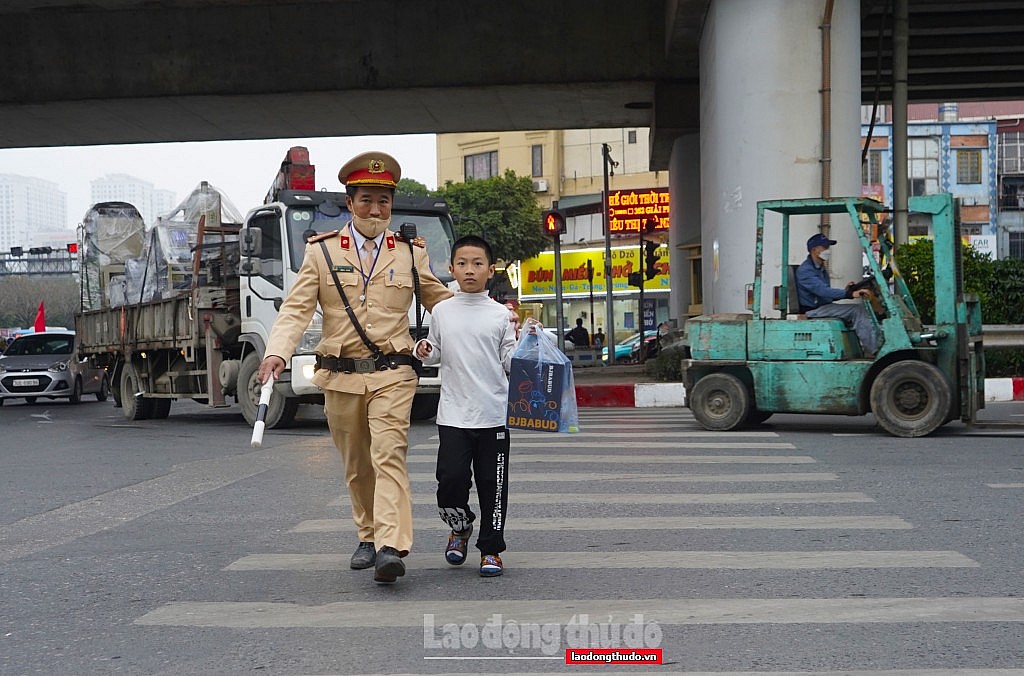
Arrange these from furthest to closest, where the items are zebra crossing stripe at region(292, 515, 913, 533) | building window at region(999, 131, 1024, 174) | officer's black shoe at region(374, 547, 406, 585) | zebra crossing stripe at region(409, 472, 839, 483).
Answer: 1. building window at region(999, 131, 1024, 174)
2. zebra crossing stripe at region(409, 472, 839, 483)
3. zebra crossing stripe at region(292, 515, 913, 533)
4. officer's black shoe at region(374, 547, 406, 585)

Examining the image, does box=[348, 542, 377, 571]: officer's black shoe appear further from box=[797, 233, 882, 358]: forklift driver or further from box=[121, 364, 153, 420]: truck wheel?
box=[121, 364, 153, 420]: truck wheel

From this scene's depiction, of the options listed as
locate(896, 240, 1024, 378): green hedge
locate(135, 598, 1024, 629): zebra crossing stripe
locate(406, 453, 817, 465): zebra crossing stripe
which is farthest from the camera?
locate(896, 240, 1024, 378): green hedge

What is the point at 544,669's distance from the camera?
13.2 feet

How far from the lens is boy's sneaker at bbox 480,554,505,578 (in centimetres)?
548

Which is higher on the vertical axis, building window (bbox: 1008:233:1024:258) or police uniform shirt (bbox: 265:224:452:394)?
building window (bbox: 1008:233:1024:258)

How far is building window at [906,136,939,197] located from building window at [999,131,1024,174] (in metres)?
2.55

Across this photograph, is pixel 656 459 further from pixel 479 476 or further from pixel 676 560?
pixel 479 476

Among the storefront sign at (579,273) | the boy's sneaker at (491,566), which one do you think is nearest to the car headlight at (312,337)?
the boy's sneaker at (491,566)

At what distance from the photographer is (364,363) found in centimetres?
543

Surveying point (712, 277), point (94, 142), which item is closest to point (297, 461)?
point (712, 277)

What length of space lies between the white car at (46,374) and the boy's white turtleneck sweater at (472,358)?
20588 millimetres

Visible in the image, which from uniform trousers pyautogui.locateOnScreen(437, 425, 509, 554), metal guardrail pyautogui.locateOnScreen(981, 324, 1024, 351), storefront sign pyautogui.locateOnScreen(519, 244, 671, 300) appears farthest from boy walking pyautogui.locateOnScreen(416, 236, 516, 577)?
storefront sign pyautogui.locateOnScreen(519, 244, 671, 300)

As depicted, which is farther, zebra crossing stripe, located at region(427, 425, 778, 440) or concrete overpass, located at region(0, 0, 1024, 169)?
concrete overpass, located at region(0, 0, 1024, 169)

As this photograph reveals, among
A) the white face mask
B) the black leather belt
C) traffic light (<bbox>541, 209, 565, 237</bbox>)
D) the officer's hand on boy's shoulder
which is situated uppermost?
traffic light (<bbox>541, 209, 565, 237</bbox>)
